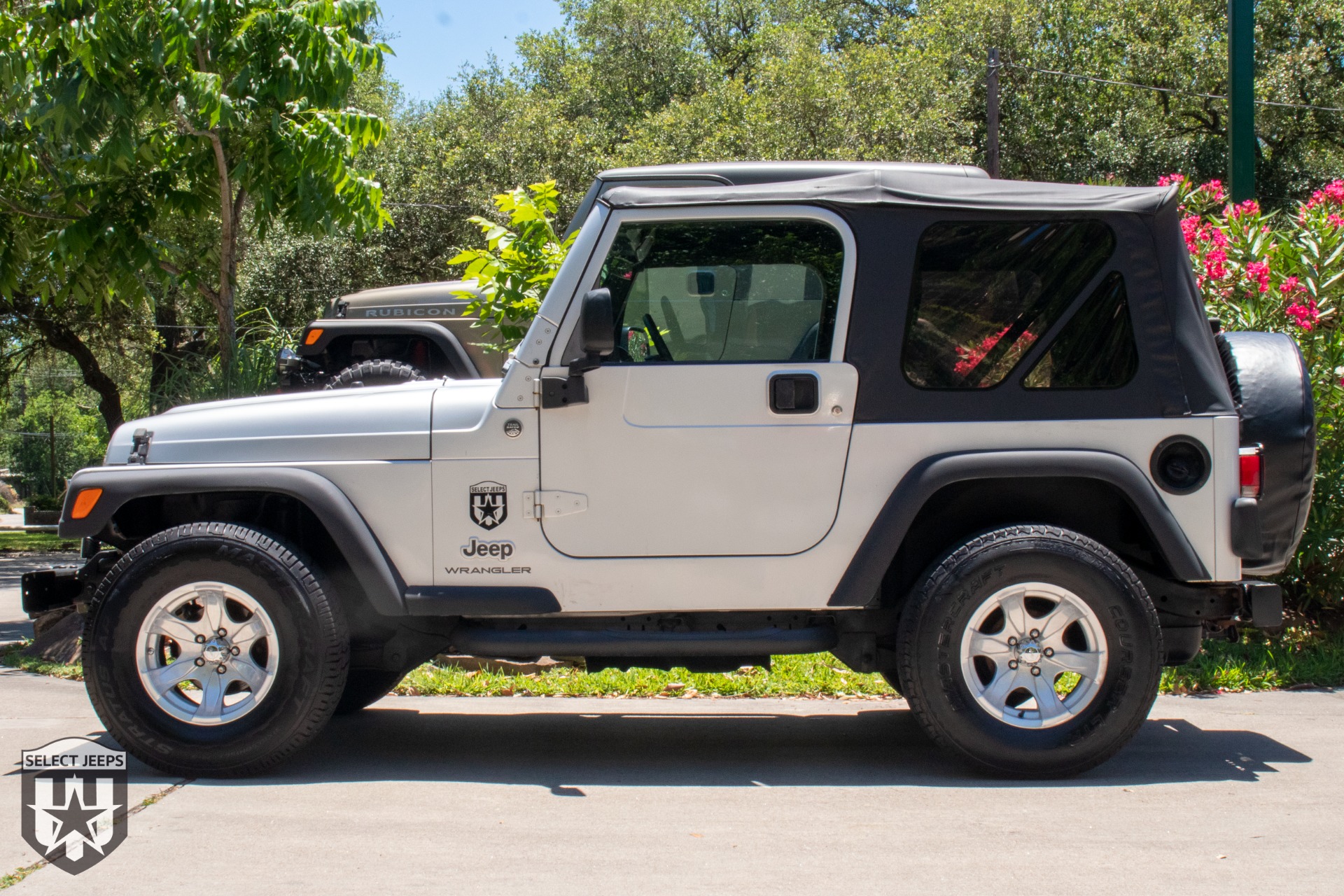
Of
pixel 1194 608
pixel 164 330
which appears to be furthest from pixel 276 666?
pixel 164 330

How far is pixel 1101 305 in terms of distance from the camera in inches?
174

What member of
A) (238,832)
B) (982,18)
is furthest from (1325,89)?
(238,832)

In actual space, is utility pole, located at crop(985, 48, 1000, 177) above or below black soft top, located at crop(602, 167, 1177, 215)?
above

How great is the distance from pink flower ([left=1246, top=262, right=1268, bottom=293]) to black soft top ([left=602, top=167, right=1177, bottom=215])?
101 inches

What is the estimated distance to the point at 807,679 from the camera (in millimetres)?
6168

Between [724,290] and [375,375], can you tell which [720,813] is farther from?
[375,375]

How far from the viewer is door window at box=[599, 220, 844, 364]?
4.44 metres

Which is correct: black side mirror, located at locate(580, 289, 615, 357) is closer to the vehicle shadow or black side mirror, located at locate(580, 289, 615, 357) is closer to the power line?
the vehicle shadow

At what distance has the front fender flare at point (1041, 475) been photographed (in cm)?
429

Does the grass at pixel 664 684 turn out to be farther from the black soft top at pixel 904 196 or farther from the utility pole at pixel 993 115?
the utility pole at pixel 993 115

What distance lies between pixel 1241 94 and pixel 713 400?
5.91 meters

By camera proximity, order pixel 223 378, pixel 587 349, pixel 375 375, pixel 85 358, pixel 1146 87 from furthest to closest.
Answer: pixel 1146 87 → pixel 85 358 → pixel 223 378 → pixel 375 375 → pixel 587 349

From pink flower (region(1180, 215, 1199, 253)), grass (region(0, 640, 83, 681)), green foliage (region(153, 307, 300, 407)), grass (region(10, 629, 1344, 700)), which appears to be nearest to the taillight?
grass (region(10, 629, 1344, 700))

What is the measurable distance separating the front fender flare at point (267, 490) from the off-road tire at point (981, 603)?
6.43ft
